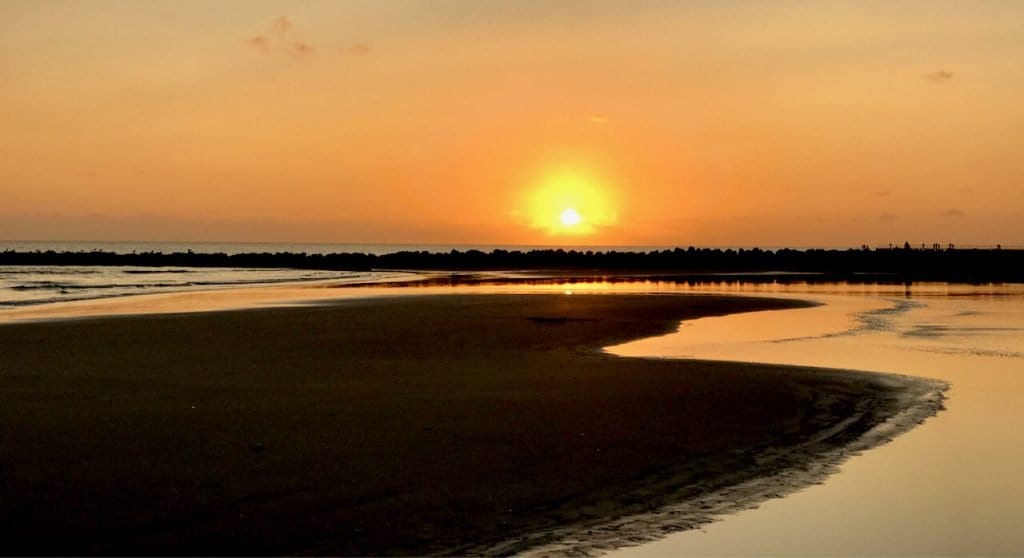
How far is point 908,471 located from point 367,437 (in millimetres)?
6404

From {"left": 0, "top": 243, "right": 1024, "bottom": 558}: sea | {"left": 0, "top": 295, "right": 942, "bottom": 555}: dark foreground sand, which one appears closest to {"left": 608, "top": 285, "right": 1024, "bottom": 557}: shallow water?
{"left": 0, "top": 243, "right": 1024, "bottom": 558}: sea

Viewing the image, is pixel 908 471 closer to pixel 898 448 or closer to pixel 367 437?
pixel 898 448

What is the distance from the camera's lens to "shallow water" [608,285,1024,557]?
8.77 m

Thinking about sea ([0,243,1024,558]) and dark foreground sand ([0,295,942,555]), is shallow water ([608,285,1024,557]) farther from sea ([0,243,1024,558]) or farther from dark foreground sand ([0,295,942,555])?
dark foreground sand ([0,295,942,555])

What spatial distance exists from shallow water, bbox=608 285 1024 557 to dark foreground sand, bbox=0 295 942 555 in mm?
995

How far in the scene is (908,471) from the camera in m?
11.4

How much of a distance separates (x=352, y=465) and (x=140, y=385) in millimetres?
7093

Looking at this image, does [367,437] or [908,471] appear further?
[367,437]

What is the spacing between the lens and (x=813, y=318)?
3375cm

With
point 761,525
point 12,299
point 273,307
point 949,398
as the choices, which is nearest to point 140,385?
point 761,525

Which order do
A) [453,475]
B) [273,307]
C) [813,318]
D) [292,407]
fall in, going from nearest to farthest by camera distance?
1. [453,475]
2. [292,407]
3. [813,318]
4. [273,307]

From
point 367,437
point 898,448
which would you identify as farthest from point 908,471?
point 367,437

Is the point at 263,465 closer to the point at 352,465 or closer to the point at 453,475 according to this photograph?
the point at 352,465

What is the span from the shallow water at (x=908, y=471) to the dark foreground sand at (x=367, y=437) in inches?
39.2
